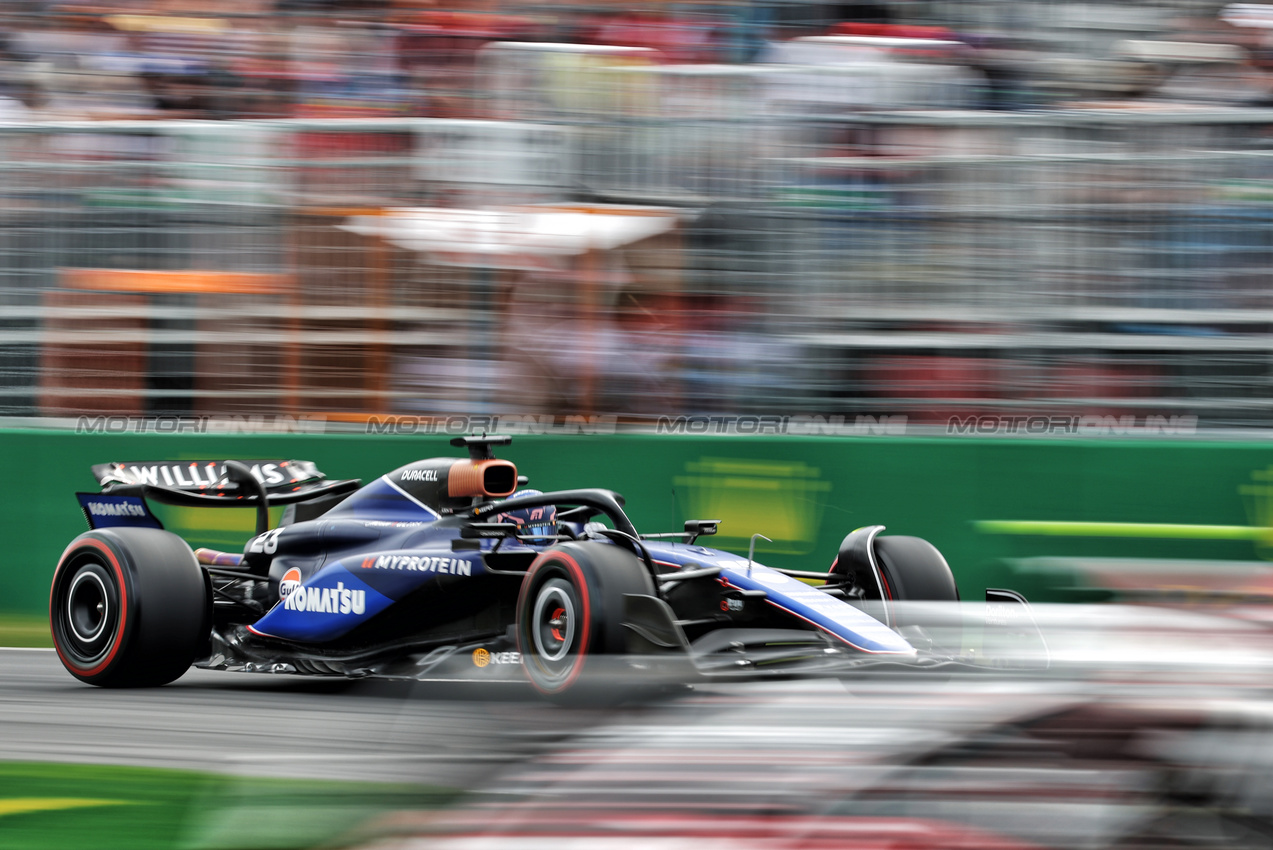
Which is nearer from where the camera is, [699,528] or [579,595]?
[579,595]

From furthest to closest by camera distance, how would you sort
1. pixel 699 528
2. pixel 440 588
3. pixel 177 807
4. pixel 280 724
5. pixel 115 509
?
pixel 115 509
pixel 699 528
pixel 440 588
pixel 280 724
pixel 177 807

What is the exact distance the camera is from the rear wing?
21.1 feet

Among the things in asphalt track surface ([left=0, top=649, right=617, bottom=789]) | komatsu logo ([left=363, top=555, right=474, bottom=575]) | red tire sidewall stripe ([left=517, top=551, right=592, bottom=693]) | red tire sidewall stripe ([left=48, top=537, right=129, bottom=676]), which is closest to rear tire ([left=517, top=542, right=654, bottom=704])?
red tire sidewall stripe ([left=517, top=551, right=592, bottom=693])

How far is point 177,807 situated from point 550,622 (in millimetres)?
1529

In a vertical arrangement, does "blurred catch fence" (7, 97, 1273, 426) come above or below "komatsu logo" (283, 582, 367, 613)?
above

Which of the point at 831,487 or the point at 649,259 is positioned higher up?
the point at 649,259

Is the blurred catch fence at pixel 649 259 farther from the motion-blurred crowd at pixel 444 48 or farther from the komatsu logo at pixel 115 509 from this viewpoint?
the komatsu logo at pixel 115 509

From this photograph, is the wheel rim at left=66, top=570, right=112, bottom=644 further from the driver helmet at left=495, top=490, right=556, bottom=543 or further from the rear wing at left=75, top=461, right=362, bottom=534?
the driver helmet at left=495, top=490, right=556, bottom=543

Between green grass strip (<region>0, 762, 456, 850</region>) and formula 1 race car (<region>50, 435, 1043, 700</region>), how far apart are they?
1221 millimetres

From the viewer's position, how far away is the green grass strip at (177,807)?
70.6 inches

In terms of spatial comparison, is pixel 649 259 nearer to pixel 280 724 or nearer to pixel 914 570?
pixel 914 570

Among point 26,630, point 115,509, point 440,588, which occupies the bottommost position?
point 26,630

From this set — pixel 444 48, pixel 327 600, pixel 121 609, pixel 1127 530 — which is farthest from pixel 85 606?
pixel 1127 530

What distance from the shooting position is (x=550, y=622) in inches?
203
